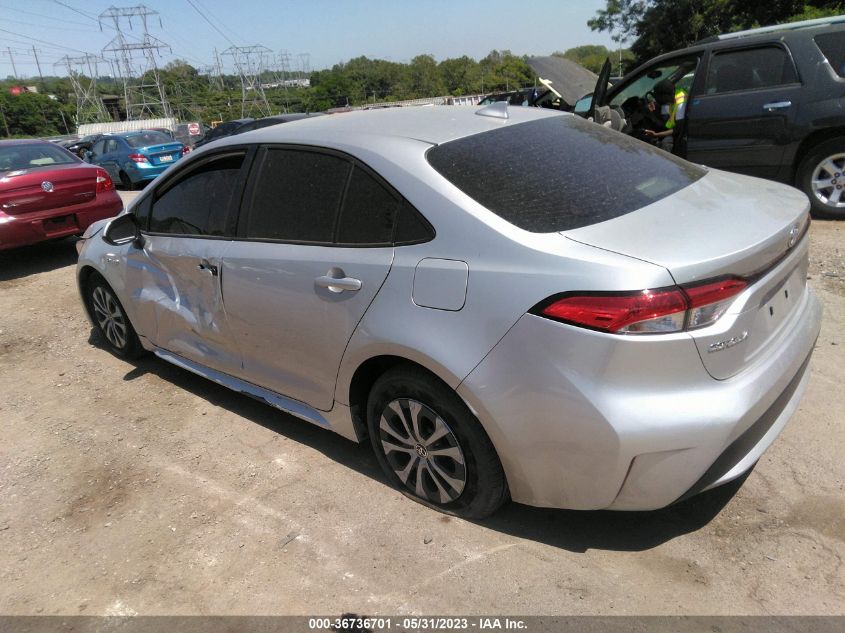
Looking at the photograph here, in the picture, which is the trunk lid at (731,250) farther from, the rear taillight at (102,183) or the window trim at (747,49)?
the rear taillight at (102,183)

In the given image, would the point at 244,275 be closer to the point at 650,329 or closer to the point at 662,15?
the point at 650,329

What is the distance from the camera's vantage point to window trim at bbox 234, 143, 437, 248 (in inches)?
105

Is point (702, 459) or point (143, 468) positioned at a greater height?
point (702, 459)

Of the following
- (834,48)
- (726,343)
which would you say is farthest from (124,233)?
(834,48)

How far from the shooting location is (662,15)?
35438mm

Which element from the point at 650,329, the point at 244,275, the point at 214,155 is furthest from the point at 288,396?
the point at 650,329

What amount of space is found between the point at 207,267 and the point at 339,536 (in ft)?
5.35

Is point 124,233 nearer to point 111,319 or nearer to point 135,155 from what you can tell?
point 111,319

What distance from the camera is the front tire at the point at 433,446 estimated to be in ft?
8.18

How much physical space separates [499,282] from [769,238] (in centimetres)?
101

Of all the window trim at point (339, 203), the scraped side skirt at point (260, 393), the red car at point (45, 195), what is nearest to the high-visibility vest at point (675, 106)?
the window trim at point (339, 203)

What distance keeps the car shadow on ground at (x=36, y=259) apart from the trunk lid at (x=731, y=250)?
7.59 m

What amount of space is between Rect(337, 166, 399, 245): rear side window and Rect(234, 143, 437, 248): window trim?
13 millimetres

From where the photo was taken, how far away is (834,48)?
5.87 metres
